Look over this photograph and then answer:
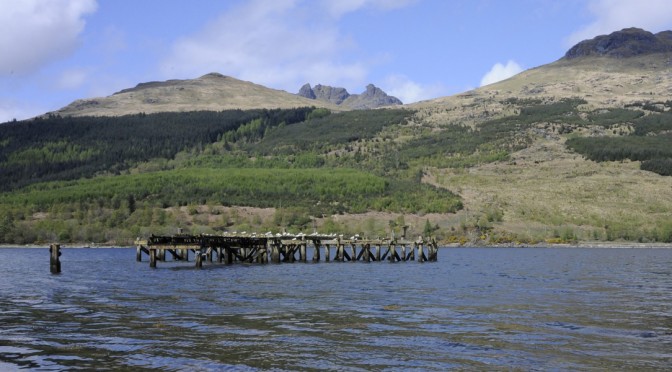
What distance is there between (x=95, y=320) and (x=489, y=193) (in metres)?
154

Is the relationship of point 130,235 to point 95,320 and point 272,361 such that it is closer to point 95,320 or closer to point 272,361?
point 95,320

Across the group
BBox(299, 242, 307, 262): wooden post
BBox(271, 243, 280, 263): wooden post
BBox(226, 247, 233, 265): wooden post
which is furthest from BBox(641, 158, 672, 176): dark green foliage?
BBox(226, 247, 233, 265): wooden post

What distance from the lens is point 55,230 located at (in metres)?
163

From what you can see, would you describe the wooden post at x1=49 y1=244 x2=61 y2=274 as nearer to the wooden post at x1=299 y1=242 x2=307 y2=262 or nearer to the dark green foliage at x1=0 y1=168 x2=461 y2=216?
the wooden post at x1=299 y1=242 x2=307 y2=262

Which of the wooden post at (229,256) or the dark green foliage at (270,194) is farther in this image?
the dark green foliage at (270,194)

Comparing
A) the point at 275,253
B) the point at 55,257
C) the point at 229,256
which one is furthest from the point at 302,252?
the point at 55,257

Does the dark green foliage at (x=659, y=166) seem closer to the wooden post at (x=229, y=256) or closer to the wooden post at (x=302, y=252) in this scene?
the wooden post at (x=302, y=252)

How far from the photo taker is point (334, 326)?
28531 mm

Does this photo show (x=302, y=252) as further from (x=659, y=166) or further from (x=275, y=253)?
(x=659, y=166)

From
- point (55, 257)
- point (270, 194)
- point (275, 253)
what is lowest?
point (275, 253)

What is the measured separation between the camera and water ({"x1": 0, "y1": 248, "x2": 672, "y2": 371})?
2206 centimetres

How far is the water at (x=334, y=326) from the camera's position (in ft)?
72.4

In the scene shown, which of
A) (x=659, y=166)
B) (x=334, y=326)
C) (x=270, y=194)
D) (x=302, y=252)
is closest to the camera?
(x=334, y=326)

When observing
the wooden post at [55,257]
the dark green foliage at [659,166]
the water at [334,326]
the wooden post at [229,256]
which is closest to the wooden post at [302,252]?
the wooden post at [229,256]
